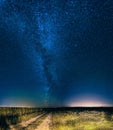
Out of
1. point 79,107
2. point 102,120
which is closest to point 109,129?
point 102,120

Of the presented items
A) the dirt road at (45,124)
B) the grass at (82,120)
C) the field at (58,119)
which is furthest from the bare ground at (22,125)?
the grass at (82,120)

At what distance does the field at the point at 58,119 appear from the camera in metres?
8.16

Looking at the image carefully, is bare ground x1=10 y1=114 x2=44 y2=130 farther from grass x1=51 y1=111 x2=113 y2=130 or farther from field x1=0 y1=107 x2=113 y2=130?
grass x1=51 y1=111 x2=113 y2=130

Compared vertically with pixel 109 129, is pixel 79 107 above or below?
above

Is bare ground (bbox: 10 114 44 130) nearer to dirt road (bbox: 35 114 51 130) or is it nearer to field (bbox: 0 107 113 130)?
field (bbox: 0 107 113 130)

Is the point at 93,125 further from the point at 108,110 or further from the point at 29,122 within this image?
the point at 29,122

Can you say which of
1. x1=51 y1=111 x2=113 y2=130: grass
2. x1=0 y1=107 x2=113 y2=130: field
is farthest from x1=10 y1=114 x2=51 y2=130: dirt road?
x1=51 y1=111 x2=113 y2=130: grass

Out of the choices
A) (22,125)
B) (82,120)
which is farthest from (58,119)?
(22,125)

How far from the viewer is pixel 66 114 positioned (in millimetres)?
8281

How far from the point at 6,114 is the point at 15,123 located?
36cm

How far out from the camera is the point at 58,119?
8.26 metres

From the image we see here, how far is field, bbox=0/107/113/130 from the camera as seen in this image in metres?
8.16

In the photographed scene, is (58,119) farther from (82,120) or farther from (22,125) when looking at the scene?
(22,125)

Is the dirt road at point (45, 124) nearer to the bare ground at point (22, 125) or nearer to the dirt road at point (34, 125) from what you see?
the dirt road at point (34, 125)
